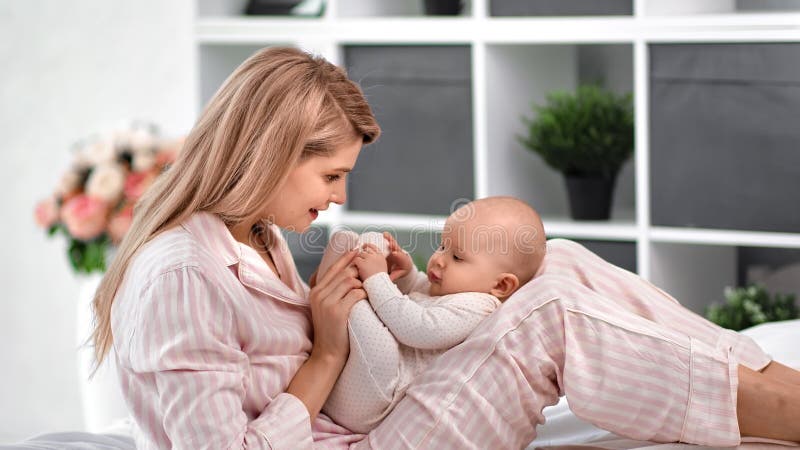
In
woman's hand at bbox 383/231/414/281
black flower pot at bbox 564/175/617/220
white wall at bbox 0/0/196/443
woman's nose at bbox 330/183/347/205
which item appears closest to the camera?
woman's nose at bbox 330/183/347/205

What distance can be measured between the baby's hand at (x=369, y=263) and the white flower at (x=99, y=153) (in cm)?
136

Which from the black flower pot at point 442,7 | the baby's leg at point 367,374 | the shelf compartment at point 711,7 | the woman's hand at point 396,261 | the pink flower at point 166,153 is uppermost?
the black flower pot at point 442,7

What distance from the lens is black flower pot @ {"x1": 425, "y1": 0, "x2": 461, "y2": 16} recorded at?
290cm

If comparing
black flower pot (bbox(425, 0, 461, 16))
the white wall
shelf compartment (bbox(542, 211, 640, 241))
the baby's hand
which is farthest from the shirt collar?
the white wall

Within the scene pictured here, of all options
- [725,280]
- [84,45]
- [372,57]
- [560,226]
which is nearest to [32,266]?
[84,45]

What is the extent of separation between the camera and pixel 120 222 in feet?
9.50

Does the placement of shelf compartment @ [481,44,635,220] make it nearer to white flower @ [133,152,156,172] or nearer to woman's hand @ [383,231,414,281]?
white flower @ [133,152,156,172]

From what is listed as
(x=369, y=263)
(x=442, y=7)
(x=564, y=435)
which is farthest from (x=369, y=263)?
(x=442, y=7)

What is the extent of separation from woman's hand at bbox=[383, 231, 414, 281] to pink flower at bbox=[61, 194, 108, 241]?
1.30 meters

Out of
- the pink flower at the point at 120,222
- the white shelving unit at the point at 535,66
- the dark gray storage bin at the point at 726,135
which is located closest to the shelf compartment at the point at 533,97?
the white shelving unit at the point at 535,66

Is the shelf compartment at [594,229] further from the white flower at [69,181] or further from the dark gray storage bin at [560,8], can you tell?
the white flower at [69,181]

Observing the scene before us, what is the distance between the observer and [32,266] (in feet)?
12.4

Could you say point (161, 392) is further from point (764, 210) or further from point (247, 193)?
point (764, 210)

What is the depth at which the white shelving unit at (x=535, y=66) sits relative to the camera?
2529 millimetres
